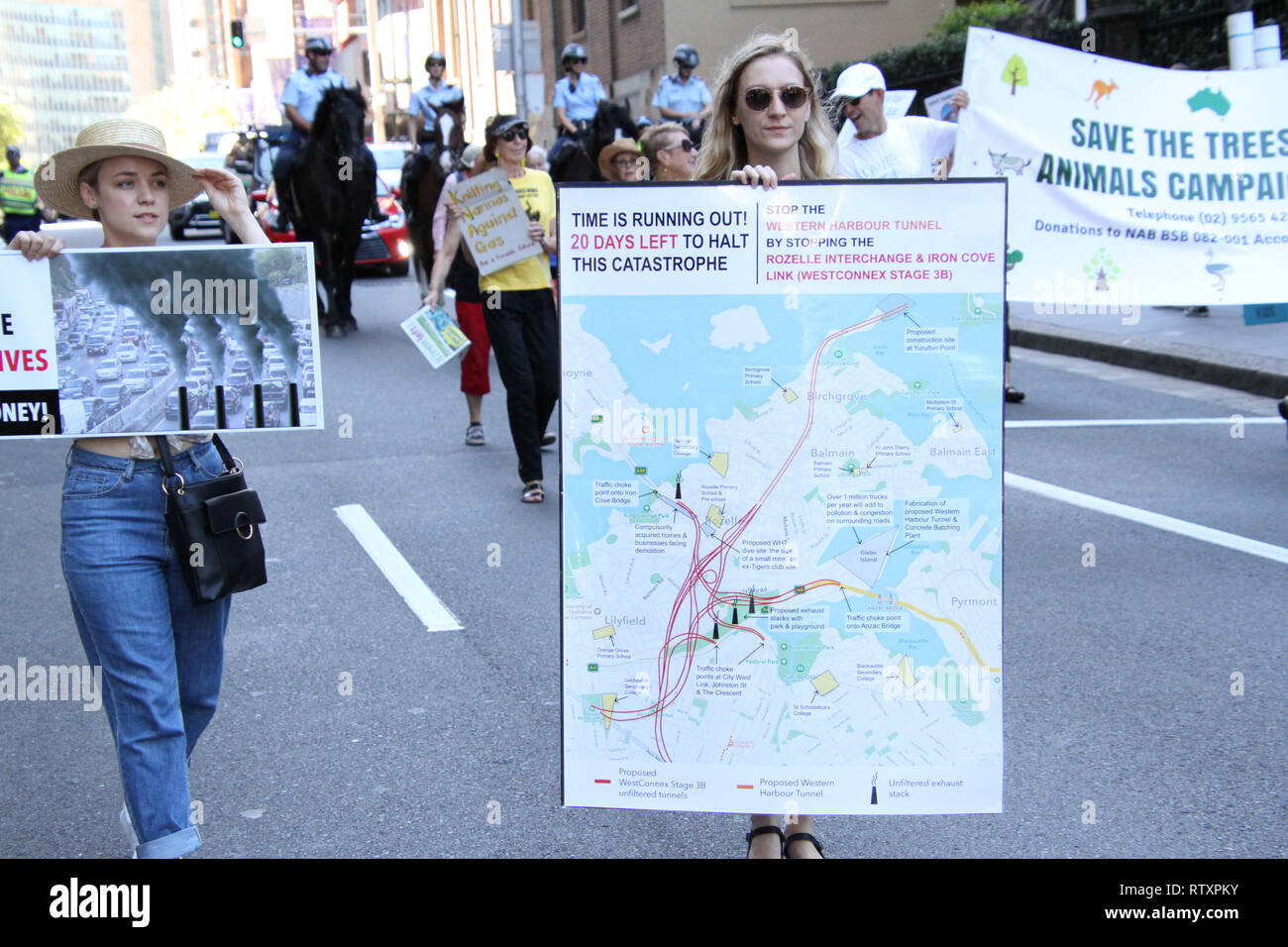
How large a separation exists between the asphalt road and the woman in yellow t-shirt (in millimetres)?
398

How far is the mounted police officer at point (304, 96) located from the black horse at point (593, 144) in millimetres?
2494

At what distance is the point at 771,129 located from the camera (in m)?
3.58

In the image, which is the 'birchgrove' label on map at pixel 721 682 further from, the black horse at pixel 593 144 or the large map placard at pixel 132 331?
the black horse at pixel 593 144

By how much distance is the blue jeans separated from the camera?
11.6 feet

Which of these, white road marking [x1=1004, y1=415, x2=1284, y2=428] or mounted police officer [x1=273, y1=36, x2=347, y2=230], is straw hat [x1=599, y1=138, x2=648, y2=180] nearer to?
white road marking [x1=1004, y1=415, x2=1284, y2=428]

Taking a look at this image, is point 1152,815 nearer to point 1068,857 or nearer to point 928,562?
→ point 1068,857

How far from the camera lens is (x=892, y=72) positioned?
888 inches

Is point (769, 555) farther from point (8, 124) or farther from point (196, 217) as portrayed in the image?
point (8, 124)

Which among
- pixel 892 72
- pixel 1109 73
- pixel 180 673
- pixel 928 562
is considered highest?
pixel 892 72

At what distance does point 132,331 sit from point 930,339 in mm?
1848

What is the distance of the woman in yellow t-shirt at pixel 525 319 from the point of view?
8.48 m

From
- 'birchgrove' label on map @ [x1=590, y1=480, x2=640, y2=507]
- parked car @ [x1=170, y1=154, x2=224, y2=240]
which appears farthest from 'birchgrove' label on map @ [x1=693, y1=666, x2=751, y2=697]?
parked car @ [x1=170, y1=154, x2=224, y2=240]

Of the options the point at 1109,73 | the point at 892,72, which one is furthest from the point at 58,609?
the point at 892,72

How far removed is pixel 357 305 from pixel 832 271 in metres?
16.3
